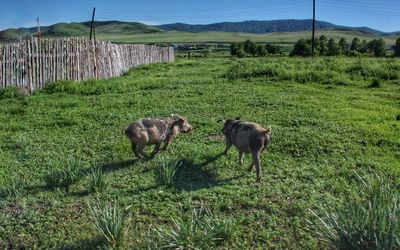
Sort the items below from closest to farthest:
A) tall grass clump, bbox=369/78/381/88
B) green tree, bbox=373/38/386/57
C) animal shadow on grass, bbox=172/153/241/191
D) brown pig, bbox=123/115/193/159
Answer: animal shadow on grass, bbox=172/153/241/191 < brown pig, bbox=123/115/193/159 < tall grass clump, bbox=369/78/381/88 < green tree, bbox=373/38/386/57

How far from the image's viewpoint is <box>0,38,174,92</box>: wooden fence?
12633 mm

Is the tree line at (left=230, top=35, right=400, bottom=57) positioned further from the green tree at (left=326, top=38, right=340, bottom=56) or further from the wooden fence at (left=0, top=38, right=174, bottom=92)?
the wooden fence at (left=0, top=38, right=174, bottom=92)

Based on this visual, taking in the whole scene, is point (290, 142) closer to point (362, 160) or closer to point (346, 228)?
point (362, 160)

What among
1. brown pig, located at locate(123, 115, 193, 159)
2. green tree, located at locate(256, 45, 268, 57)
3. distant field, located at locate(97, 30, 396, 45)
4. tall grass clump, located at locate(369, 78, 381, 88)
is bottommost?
brown pig, located at locate(123, 115, 193, 159)

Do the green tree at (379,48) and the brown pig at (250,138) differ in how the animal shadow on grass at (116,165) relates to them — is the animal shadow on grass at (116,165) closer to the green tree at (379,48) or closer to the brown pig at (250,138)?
the brown pig at (250,138)

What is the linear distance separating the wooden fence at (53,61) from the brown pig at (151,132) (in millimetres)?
6968

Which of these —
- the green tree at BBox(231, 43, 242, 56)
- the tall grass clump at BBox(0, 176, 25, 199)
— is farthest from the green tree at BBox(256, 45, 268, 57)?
the tall grass clump at BBox(0, 176, 25, 199)

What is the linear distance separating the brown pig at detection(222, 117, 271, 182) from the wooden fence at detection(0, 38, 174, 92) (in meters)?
7.98

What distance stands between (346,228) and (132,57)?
Answer: 20705mm

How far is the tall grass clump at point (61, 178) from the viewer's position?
5.88m

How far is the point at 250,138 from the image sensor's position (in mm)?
6359

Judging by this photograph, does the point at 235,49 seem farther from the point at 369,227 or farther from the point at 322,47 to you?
the point at 369,227

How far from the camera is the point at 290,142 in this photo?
7.80m

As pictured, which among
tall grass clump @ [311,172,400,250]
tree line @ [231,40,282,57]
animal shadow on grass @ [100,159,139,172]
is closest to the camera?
tall grass clump @ [311,172,400,250]
